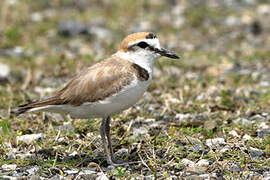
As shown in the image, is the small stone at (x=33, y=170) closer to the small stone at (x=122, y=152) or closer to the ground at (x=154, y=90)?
the ground at (x=154, y=90)

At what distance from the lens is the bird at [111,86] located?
4723 mm

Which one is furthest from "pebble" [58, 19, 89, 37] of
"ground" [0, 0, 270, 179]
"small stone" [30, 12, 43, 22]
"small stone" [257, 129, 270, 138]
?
"small stone" [257, 129, 270, 138]

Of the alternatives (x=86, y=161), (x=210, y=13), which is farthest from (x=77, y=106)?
(x=210, y=13)

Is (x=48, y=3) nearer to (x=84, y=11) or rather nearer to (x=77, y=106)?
(x=84, y=11)

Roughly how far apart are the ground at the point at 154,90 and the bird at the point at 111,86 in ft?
1.64

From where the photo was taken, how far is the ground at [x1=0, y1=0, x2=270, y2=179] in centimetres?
477

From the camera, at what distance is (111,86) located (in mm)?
4750

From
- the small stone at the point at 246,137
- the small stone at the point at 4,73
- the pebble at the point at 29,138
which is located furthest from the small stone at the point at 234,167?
the small stone at the point at 4,73

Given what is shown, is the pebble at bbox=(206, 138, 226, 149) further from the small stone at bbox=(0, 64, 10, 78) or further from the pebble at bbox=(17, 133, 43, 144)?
the small stone at bbox=(0, 64, 10, 78)

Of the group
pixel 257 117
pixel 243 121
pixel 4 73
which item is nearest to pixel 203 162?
pixel 243 121

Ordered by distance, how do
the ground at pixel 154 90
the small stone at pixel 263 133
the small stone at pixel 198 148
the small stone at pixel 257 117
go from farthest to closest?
the small stone at pixel 257 117
the small stone at pixel 263 133
the small stone at pixel 198 148
the ground at pixel 154 90

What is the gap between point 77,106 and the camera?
488cm

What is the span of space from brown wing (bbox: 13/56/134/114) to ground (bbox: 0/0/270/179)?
60cm

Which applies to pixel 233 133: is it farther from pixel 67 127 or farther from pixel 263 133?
pixel 67 127
